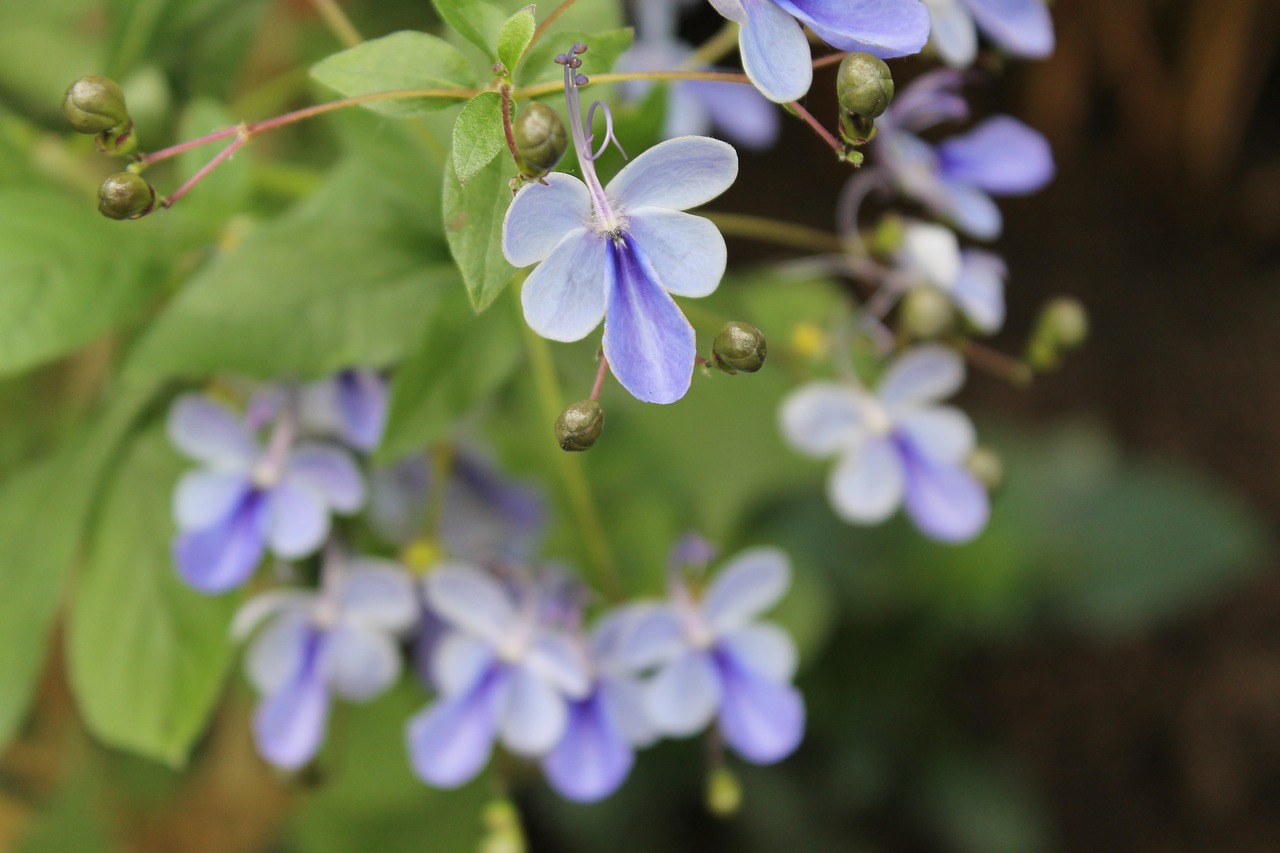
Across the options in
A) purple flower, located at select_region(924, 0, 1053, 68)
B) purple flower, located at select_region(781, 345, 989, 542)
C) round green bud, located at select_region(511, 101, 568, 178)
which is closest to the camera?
round green bud, located at select_region(511, 101, 568, 178)

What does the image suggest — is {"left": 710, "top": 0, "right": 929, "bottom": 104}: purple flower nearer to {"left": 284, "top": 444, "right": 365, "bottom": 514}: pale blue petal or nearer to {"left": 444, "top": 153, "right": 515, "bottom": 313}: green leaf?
{"left": 444, "top": 153, "right": 515, "bottom": 313}: green leaf

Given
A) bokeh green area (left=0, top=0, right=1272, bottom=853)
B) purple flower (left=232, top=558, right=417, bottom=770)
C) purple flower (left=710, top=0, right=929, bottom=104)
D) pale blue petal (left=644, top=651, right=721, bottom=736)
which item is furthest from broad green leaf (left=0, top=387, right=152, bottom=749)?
purple flower (left=710, top=0, right=929, bottom=104)

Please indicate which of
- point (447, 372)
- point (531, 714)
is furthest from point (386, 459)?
point (531, 714)

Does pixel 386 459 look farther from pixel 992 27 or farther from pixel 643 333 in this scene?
pixel 992 27

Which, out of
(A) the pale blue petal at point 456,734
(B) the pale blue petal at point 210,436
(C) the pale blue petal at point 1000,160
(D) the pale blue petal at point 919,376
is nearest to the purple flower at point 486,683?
(A) the pale blue petal at point 456,734

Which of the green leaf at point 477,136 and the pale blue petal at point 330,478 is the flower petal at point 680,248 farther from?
the pale blue petal at point 330,478

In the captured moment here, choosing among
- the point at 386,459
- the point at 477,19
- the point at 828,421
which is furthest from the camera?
the point at 828,421
